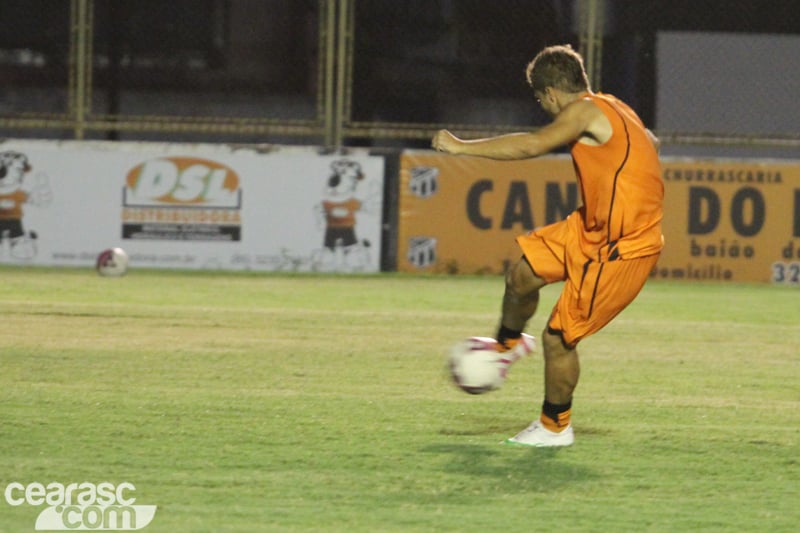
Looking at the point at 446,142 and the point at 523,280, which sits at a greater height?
the point at 446,142

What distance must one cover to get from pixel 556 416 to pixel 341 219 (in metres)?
10.7

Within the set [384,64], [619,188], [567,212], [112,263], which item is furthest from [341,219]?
[619,188]

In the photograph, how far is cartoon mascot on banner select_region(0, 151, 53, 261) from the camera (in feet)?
55.3

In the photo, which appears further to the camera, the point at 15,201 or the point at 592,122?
the point at 15,201

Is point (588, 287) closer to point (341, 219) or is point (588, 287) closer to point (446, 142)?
point (446, 142)

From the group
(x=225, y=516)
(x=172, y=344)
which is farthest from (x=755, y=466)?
(x=172, y=344)

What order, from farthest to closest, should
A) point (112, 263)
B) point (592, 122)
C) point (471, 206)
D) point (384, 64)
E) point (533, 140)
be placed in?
1. point (384, 64)
2. point (471, 206)
3. point (112, 263)
4. point (592, 122)
5. point (533, 140)

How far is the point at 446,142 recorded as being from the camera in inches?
242

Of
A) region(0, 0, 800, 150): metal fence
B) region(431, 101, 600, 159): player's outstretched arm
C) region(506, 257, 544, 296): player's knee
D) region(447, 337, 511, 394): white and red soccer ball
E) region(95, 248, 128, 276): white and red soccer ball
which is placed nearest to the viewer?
region(431, 101, 600, 159): player's outstretched arm

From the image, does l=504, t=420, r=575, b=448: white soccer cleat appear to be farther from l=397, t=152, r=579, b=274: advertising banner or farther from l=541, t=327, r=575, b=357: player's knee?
l=397, t=152, r=579, b=274: advertising banner

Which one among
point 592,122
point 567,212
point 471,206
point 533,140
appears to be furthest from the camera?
point 471,206

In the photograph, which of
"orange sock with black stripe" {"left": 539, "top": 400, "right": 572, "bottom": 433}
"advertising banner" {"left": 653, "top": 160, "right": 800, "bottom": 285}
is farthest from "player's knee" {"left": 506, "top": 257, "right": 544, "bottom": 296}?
"advertising banner" {"left": 653, "top": 160, "right": 800, "bottom": 285}

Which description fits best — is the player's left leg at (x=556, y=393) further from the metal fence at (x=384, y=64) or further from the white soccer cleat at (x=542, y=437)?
the metal fence at (x=384, y=64)

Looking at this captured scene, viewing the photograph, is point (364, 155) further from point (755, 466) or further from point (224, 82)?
point (755, 466)
